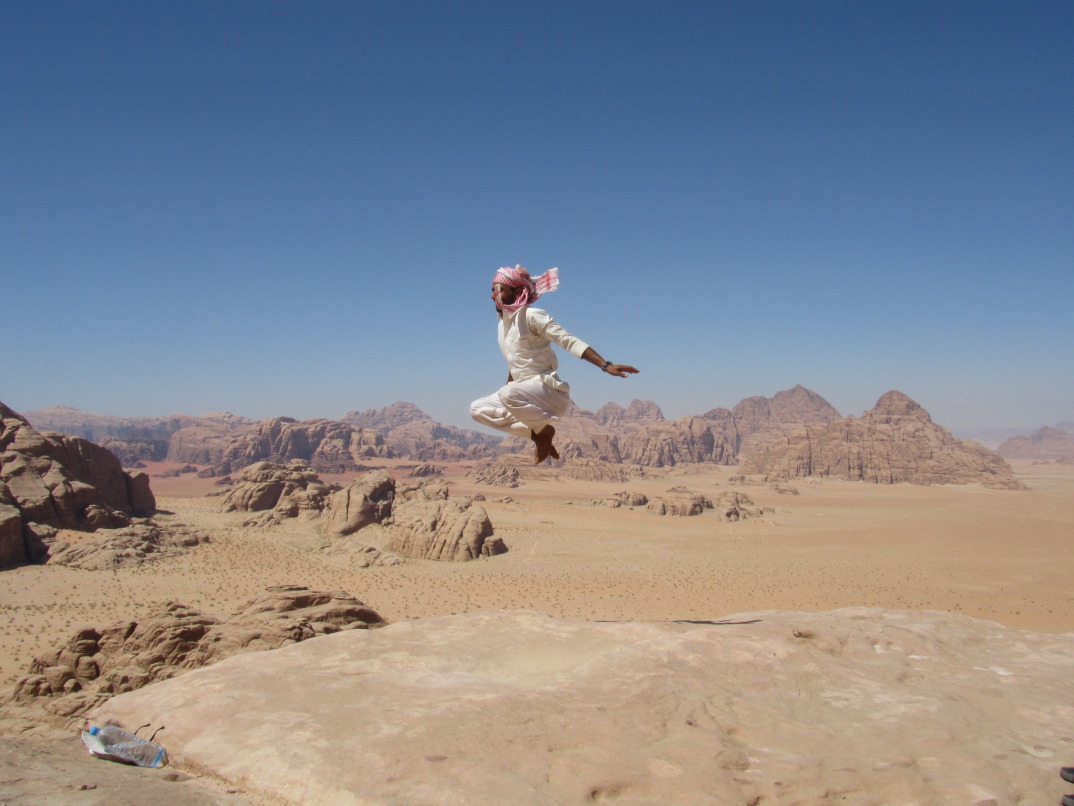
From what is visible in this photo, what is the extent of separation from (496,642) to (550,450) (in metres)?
2.09

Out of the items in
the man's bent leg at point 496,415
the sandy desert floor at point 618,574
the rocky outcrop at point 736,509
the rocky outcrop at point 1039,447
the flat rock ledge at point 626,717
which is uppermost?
the rocky outcrop at point 1039,447

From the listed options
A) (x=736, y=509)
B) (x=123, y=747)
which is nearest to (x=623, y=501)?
(x=736, y=509)

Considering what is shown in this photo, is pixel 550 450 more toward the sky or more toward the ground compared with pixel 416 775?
more toward the sky

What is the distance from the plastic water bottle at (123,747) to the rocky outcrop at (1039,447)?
216 m

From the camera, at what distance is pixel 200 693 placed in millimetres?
4723

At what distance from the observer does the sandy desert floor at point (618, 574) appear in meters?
17.9

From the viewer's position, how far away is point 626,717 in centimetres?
429

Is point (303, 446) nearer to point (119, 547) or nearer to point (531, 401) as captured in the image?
point (119, 547)

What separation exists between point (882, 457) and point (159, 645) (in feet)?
308

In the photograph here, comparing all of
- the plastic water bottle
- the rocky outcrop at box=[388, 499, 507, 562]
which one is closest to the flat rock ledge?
the plastic water bottle

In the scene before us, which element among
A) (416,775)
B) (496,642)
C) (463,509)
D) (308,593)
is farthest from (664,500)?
(416,775)

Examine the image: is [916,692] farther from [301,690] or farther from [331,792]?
[301,690]

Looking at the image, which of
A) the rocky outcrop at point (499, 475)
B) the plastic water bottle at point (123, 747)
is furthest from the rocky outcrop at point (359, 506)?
the rocky outcrop at point (499, 475)

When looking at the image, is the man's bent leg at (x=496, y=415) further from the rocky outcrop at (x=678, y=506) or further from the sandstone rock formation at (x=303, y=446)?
the sandstone rock formation at (x=303, y=446)
